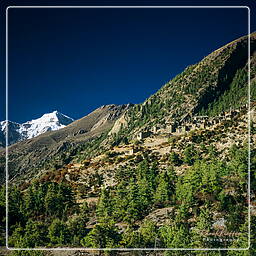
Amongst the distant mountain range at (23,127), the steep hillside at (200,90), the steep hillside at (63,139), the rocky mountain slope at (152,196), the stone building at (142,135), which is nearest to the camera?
the distant mountain range at (23,127)

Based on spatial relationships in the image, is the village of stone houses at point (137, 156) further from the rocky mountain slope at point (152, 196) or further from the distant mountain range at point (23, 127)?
the distant mountain range at point (23, 127)

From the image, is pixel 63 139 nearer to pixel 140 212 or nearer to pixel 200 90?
pixel 200 90

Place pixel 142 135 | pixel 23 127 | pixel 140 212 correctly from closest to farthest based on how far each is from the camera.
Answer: pixel 23 127, pixel 140 212, pixel 142 135

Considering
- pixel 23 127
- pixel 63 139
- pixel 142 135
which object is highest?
pixel 63 139

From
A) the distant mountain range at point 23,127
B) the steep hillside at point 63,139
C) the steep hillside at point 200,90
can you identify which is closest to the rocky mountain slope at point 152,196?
the distant mountain range at point 23,127

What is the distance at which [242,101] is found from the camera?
67625mm

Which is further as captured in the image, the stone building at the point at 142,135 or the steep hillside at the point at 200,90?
the steep hillside at the point at 200,90

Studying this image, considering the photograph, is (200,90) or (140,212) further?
(200,90)

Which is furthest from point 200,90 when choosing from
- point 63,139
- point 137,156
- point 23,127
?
point 23,127

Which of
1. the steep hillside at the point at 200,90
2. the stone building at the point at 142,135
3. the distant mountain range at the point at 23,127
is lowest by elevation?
the distant mountain range at the point at 23,127

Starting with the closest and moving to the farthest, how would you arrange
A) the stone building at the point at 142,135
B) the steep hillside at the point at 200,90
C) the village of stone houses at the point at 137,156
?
the village of stone houses at the point at 137,156, the stone building at the point at 142,135, the steep hillside at the point at 200,90

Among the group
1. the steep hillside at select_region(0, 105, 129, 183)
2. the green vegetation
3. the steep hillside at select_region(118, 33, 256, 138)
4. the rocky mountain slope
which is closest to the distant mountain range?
the rocky mountain slope

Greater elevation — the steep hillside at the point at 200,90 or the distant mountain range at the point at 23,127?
the steep hillside at the point at 200,90

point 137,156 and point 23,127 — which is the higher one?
point 137,156
